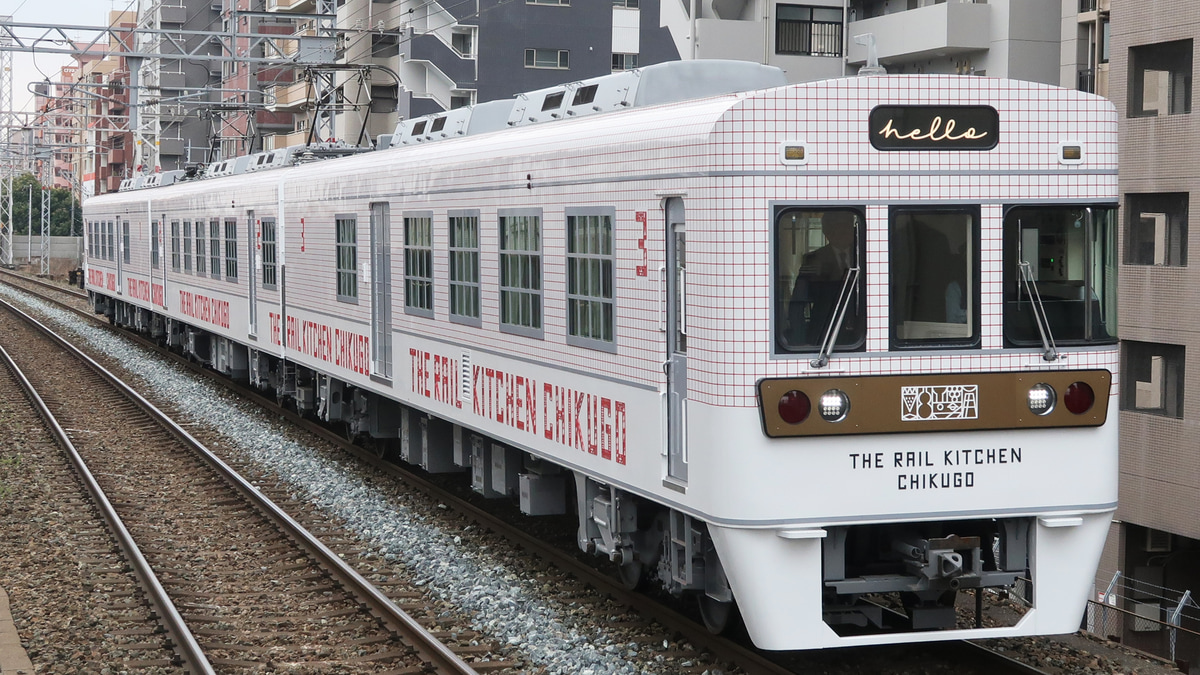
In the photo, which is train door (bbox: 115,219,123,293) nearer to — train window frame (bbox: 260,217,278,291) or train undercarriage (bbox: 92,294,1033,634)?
train window frame (bbox: 260,217,278,291)

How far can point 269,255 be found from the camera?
1800 centimetres

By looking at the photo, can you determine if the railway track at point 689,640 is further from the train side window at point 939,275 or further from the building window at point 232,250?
the building window at point 232,250

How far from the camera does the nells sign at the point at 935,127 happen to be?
6.96 m

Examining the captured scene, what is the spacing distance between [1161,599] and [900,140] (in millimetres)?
15722

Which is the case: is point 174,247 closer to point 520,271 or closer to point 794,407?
point 520,271

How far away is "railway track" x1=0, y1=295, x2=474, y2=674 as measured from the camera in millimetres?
8227

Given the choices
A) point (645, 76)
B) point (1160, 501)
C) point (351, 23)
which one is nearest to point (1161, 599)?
point (1160, 501)

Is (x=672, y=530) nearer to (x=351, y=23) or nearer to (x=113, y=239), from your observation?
(x=113, y=239)

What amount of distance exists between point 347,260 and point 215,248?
743 centimetres

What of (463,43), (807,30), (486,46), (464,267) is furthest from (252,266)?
(463,43)

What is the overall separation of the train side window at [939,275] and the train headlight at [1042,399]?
1.13 ft

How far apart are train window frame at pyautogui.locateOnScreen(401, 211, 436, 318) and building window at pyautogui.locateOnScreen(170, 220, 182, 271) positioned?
12.9 m

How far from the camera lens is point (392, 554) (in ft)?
35.0

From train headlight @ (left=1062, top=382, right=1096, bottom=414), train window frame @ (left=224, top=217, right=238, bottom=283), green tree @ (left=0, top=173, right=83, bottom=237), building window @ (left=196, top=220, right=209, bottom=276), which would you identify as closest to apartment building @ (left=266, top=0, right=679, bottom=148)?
building window @ (left=196, top=220, right=209, bottom=276)
